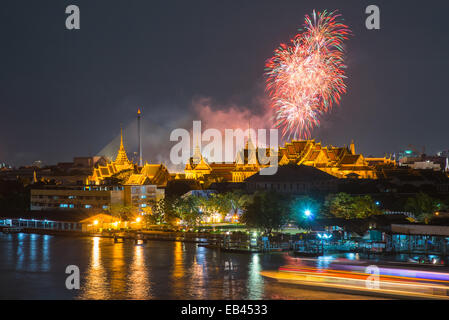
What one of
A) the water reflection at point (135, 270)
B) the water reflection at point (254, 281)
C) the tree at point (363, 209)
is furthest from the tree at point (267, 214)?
the water reflection at point (254, 281)

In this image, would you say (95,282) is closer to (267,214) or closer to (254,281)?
(254,281)

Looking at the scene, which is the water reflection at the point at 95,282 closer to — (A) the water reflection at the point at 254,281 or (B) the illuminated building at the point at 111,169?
(A) the water reflection at the point at 254,281

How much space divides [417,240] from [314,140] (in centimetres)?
4508

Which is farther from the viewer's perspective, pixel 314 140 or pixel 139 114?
pixel 139 114

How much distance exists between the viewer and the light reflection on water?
1970 cm

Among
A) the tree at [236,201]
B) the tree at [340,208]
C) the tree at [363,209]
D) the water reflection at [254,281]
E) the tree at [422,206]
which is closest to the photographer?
the water reflection at [254,281]

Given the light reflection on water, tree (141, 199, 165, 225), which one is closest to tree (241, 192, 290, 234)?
the light reflection on water

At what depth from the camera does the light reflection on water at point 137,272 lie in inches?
776

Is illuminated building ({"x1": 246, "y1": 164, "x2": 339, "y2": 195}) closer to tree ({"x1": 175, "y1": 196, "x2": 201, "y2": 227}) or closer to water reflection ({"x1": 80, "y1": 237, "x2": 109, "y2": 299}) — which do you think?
tree ({"x1": 175, "y1": 196, "x2": 201, "y2": 227})

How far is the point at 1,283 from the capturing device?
2211 centimetres

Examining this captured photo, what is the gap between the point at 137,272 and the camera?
23.6 m

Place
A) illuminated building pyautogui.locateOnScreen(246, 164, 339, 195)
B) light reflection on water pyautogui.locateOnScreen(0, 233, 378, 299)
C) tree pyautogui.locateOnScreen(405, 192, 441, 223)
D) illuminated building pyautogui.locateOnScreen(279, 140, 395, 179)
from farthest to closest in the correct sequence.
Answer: illuminated building pyautogui.locateOnScreen(279, 140, 395, 179)
illuminated building pyautogui.locateOnScreen(246, 164, 339, 195)
tree pyautogui.locateOnScreen(405, 192, 441, 223)
light reflection on water pyautogui.locateOnScreen(0, 233, 378, 299)
